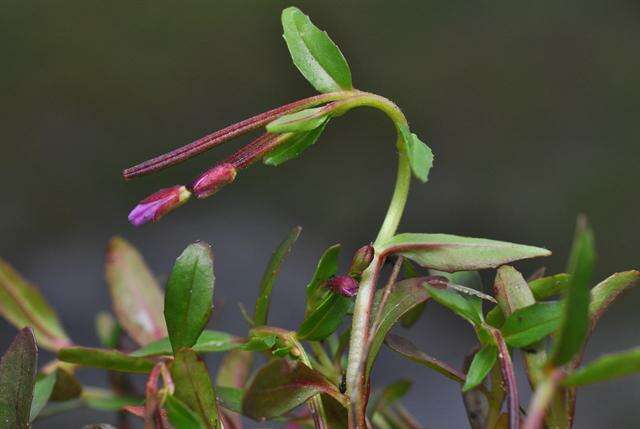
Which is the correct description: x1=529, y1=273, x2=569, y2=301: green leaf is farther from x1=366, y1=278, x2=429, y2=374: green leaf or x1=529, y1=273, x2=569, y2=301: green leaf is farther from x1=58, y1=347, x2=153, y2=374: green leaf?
x1=58, y1=347, x2=153, y2=374: green leaf

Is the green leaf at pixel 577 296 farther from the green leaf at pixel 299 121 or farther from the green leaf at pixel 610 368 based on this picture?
the green leaf at pixel 299 121

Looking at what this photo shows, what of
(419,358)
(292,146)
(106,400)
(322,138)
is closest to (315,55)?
(292,146)

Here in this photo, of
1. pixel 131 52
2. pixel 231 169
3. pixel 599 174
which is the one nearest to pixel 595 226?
pixel 599 174

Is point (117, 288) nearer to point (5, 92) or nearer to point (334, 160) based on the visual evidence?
point (334, 160)

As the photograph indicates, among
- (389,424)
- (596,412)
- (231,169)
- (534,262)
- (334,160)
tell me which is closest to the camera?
(231,169)

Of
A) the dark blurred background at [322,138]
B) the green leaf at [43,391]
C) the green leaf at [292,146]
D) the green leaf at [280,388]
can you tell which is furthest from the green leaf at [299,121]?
the dark blurred background at [322,138]

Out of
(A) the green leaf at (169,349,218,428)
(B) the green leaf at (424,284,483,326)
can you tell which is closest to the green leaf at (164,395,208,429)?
(A) the green leaf at (169,349,218,428)

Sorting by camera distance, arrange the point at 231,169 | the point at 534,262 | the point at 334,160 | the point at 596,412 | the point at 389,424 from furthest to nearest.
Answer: the point at 334,160 → the point at 534,262 → the point at 596,412 → the point at 389,424 → the point at 231,169
